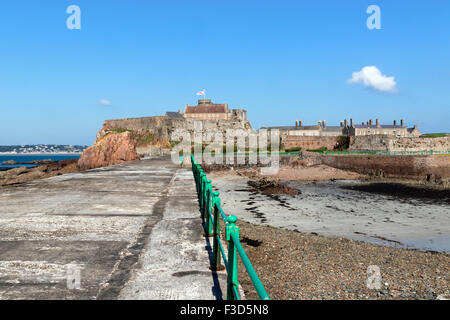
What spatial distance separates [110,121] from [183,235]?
61565mm

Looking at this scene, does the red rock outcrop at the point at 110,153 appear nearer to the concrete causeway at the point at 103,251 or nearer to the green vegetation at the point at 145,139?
the green vegetation at the point at 145,139

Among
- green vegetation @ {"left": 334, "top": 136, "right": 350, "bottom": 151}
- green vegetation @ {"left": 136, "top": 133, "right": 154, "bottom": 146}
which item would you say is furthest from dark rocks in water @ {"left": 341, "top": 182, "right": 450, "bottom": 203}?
green vegetation @ {"left": 136, "top": 133, "right": 154, "bottom": 146}

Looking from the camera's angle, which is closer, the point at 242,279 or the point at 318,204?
the point at 242,279

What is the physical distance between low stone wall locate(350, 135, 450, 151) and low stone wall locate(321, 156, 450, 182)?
10.8m

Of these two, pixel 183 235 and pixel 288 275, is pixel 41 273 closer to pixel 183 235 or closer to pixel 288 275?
pixel 183 235

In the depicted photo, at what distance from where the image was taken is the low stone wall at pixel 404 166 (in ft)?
130

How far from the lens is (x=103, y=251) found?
4762mm

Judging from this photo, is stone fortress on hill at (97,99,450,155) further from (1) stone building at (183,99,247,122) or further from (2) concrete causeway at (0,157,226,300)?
(2) concrete causeway at (0,157,226,300)

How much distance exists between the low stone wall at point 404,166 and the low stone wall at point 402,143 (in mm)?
10836

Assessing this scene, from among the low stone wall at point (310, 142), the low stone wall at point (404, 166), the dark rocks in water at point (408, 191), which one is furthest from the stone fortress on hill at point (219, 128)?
the dark rocks in water at point (408, 191)

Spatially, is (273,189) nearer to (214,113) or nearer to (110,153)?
(110,153)

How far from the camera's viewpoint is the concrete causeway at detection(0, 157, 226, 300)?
3543 mm

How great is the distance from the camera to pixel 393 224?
16.5 metres

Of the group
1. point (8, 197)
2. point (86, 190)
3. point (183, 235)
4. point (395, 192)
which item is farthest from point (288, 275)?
point (395, 192)
